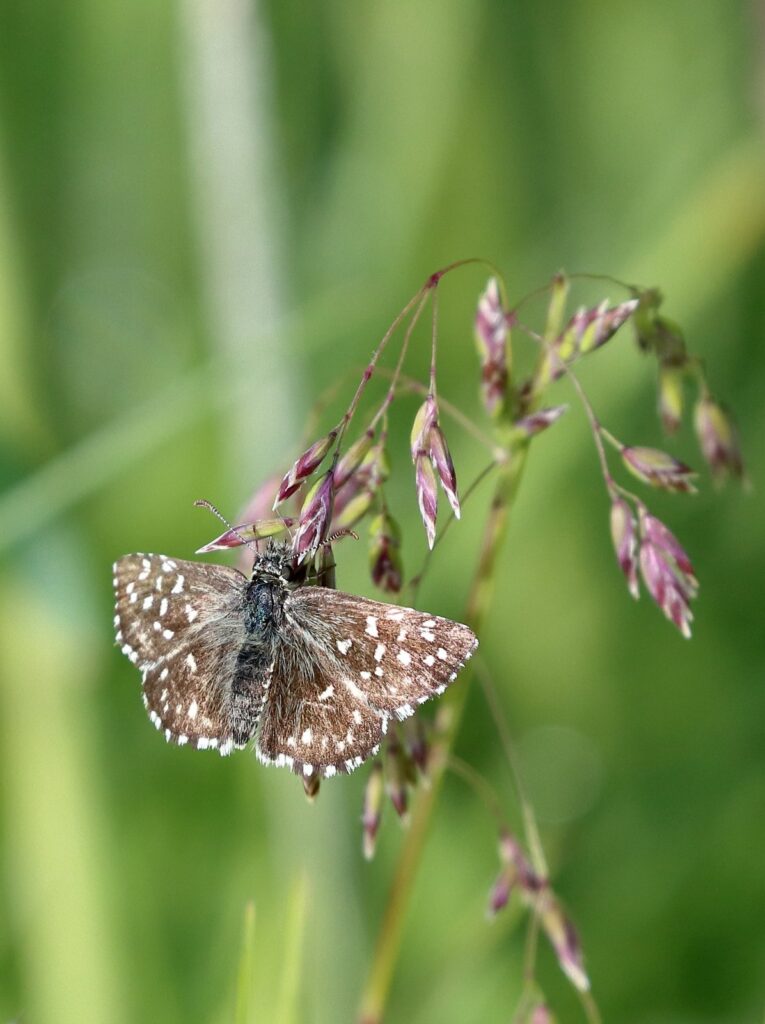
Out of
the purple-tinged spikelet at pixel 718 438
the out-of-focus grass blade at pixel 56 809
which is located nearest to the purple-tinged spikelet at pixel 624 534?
the purple-tinged spikelet at pixel 718 438

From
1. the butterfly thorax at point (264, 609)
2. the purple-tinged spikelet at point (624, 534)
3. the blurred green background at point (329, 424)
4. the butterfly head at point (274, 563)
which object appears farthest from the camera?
the blurred green background at point (329, 424)

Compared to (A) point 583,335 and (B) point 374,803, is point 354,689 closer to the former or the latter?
(B) point 374,803

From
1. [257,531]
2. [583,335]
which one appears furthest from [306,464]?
[583,335]

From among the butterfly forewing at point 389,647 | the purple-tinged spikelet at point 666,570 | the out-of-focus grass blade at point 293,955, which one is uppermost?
the butterfly forewing at point 389,647

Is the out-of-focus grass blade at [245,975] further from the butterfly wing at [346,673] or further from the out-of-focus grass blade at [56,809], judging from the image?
the out-of-focus grass blade at [56,809]

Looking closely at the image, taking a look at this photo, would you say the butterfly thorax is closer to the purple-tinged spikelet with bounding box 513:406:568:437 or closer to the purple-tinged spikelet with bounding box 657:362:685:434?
the purple-tinged spikelet with bounding box 513:406:568:437
